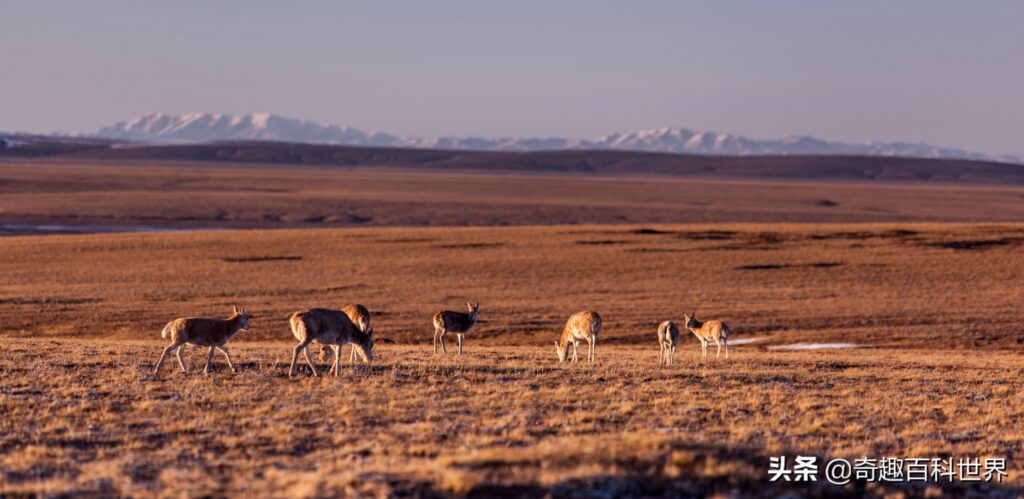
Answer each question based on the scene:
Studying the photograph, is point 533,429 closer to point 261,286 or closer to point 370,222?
point 261,286

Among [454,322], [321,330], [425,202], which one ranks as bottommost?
[425,202]

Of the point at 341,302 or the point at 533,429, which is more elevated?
the point at 533,429

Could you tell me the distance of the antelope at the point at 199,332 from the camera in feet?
58.7

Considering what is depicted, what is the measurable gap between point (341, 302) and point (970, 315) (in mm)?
25582

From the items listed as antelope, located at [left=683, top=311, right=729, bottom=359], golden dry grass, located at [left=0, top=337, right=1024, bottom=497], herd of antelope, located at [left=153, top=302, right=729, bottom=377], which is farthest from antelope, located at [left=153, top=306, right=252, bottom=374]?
antelope, located at [left=683, top=311, right=729, bottom=359]

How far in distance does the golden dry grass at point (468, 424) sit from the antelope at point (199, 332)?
20.6 inches

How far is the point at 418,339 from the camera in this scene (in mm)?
34875

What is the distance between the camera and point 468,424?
1428cm

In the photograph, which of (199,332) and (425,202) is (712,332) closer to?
(199,332)

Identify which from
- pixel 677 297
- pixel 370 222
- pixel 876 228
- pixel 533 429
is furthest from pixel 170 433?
pixel 370 222

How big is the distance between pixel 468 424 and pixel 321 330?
5.52m

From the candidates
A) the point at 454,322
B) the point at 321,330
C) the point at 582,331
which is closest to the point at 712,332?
the point at 582,331

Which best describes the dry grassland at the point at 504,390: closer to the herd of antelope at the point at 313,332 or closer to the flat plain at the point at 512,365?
the flat plain at the point at 512,365

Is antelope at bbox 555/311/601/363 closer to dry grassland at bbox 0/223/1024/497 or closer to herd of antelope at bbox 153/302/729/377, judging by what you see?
herd of antelope at bbox 153/302/729/377
